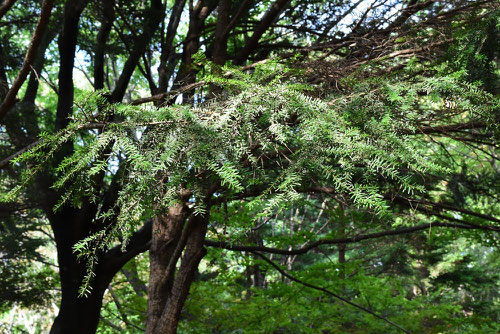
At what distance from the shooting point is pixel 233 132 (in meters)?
1.78

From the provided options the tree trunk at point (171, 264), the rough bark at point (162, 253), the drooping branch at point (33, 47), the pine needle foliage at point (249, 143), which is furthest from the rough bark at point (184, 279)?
the pine needle foliage at point (249, 143)

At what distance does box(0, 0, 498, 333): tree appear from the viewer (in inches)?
66.0

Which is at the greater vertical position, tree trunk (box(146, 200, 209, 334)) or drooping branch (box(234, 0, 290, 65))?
drooping branch (box(234, 0, 290, 65))

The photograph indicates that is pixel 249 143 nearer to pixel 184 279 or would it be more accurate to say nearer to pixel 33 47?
pixel 33 47

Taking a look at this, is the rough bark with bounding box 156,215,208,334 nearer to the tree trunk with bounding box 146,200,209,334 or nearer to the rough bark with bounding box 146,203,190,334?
the tree trunk with bounding box 146,200,209,334

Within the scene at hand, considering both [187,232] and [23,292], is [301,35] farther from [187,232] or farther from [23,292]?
[23,292]

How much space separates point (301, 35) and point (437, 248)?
654 centimetres

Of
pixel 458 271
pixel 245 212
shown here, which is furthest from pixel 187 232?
pixel 458 271

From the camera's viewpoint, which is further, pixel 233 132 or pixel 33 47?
pixel 33 47

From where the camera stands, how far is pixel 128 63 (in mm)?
5078

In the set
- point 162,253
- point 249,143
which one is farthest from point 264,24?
point 249,143

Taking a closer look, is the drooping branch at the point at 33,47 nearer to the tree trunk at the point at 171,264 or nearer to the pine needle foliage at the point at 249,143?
the pine needle foliage at the point at 249,143

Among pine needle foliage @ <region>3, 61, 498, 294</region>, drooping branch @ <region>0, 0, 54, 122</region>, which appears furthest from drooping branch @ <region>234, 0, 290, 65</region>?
pine needle foliage @ <region>3, 61, 498, 294</region>

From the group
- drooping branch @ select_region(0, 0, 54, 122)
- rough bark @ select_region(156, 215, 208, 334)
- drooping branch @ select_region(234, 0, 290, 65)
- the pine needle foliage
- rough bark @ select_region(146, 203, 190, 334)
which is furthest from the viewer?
drooping branch @ select_region(234, 0, 290, 65)
